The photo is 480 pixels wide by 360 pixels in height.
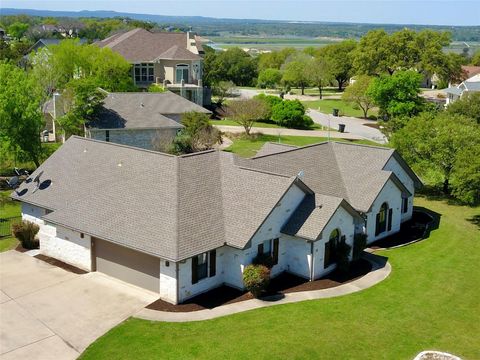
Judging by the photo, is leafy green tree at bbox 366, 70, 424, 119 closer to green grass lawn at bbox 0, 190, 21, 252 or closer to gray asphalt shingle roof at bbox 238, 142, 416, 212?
gray asphalt shingle roof at bbox 238, 142, 416, 212

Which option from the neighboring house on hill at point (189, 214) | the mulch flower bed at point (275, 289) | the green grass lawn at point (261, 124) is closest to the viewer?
the mulch flower bed at point (275, 289)

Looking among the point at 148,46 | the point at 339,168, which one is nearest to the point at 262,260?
the point at 339,168

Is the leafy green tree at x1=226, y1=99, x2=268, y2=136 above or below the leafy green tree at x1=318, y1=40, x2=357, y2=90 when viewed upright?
below

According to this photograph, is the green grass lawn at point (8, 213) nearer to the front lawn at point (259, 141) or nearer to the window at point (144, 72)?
the front lawn at point (259, 141)

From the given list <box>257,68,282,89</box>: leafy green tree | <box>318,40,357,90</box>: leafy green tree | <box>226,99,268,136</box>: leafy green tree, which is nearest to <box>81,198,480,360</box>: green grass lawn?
<box>226,99,268,136</box>: leafy green tree

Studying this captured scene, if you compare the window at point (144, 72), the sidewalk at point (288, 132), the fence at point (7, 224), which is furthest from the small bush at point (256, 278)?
the window at point (144, 72)

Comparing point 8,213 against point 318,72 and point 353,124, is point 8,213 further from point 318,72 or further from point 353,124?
point 318,72

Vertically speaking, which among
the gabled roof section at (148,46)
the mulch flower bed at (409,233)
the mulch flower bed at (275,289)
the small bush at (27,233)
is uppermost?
the gabled roof section at (148,46)
